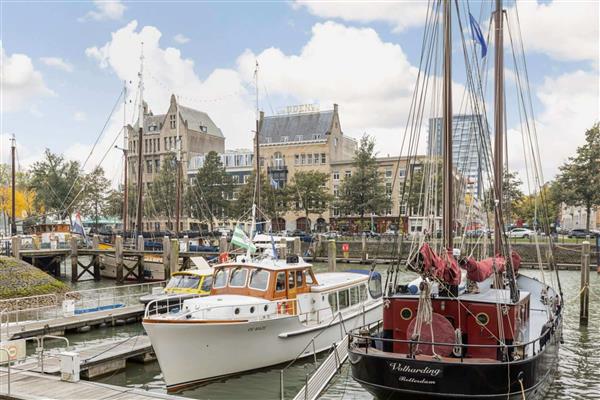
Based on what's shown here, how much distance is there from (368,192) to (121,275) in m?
37.9

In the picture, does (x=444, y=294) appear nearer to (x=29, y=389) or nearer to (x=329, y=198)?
(x=29, y=389)

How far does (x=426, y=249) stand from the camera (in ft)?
44.7

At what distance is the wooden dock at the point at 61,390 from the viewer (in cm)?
1270

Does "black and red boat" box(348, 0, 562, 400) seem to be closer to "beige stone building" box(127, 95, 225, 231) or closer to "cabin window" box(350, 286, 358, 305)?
"cabin window" box(350, 286, 358, 305)

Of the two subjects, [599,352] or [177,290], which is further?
[177,290]

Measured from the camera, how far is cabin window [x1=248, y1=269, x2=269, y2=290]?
64.6 feet

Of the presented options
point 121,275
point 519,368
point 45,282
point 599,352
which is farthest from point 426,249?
point 121,275

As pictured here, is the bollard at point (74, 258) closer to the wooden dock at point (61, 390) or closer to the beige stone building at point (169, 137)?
the wooden dock at point (61, 390)

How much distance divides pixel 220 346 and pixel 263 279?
330cm

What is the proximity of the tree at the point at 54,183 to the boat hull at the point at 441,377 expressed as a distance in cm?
7136

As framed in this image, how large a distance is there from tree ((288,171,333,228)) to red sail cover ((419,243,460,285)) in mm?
63730

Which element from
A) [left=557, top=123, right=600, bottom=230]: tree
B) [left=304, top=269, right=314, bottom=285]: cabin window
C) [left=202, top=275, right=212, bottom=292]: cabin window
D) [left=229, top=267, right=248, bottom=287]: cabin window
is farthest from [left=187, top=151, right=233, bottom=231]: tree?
[left=229, top=267, right=248, bottom=287]: cabin window

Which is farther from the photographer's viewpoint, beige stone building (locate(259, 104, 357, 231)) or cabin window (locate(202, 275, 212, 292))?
beige stone building (locate(259, 104, 357, 231))

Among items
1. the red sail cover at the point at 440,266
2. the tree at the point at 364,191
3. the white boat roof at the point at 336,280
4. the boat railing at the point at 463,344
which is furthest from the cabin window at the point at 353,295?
Answer: the tree at the point at 364,191
